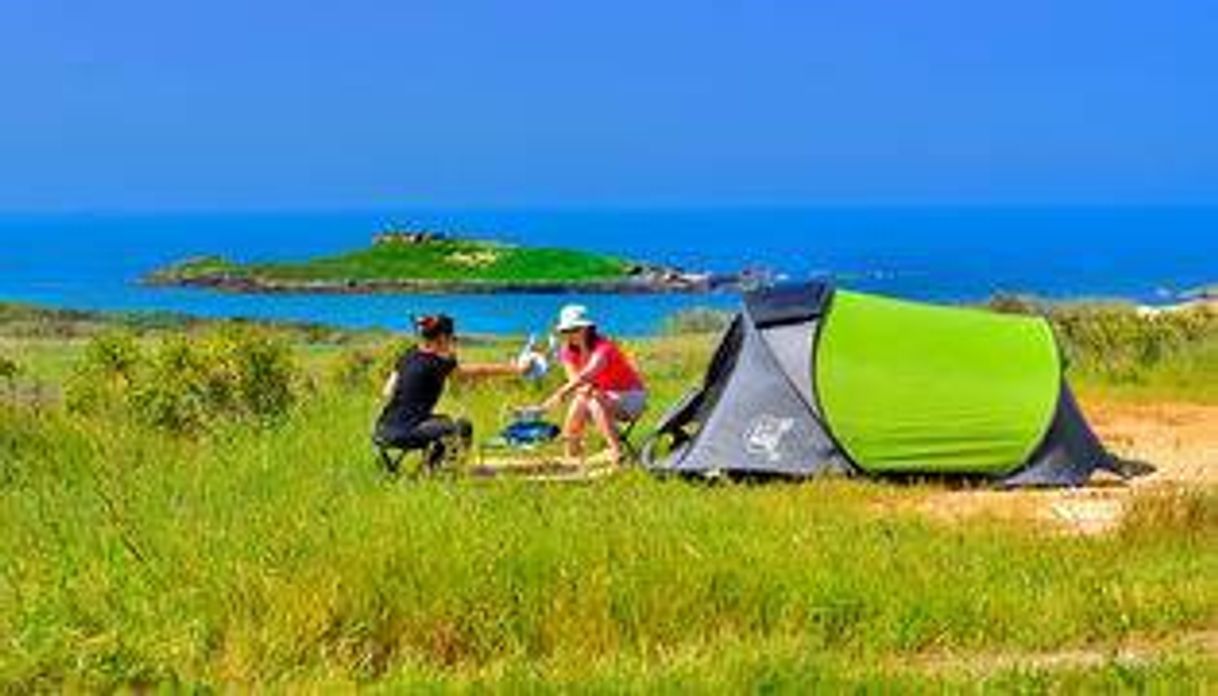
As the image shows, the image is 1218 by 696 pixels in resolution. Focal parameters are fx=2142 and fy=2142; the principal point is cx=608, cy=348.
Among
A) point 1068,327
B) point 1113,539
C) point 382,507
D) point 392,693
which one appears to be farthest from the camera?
point 1068,327

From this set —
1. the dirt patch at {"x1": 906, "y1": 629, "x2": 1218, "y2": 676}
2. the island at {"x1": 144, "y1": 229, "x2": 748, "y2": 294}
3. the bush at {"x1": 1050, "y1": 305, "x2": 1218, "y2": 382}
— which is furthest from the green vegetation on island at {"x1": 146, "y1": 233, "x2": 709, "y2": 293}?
the dirt patch at {"x1": 906, "y1": 629, "x2": 1218, "y2": 676}

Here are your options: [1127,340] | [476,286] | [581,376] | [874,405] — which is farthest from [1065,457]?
[476,286]

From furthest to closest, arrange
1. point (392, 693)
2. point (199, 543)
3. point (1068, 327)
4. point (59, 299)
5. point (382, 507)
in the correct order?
point (59, 299) < point (1068, 327) < point (382, 507) < point (199, 543) < point (392, 693)

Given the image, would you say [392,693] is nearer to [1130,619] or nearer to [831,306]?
[1130,619]

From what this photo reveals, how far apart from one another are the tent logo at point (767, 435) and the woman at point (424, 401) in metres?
2.46

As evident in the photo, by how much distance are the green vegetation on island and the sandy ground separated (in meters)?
127

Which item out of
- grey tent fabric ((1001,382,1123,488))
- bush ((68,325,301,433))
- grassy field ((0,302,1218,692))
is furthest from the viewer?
bush ((68,325,301,433))

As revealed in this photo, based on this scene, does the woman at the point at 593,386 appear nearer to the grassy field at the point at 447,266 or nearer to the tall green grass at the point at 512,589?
the tall green grass at the point at 512,589

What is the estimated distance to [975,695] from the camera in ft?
31.3

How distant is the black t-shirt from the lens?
17328 mm

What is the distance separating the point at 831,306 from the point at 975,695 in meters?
A: 10.2

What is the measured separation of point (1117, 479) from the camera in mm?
18484

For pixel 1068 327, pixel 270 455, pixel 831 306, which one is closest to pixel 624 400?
pixel 831 306

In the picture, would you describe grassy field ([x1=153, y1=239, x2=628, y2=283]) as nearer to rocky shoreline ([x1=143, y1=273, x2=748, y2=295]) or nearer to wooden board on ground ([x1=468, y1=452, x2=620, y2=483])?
rocky shoreline ([x1=143, y1=273, x2=748, y2=295])
